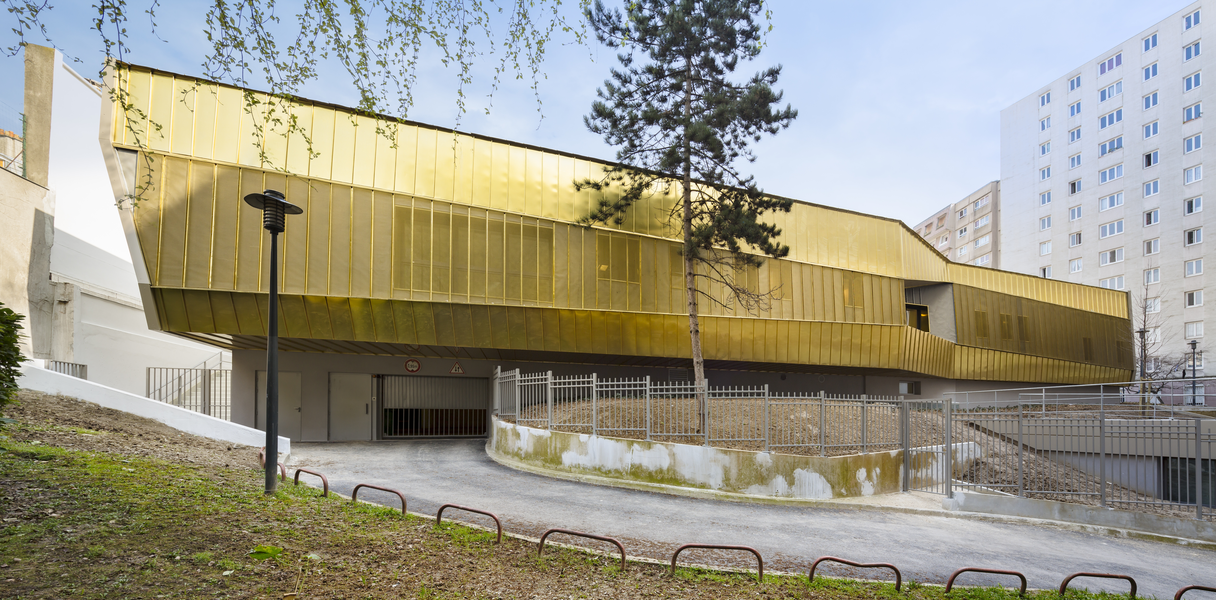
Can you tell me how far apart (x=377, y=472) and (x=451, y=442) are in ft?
24.5

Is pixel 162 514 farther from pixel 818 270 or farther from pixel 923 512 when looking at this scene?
pixel 818 270

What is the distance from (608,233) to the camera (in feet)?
72.3

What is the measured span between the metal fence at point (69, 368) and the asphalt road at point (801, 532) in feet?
39.7

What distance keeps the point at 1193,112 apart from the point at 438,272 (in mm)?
60861

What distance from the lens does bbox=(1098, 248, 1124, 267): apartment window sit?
53.9 m

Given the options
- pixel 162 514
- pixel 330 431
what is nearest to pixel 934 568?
pixel 162 514

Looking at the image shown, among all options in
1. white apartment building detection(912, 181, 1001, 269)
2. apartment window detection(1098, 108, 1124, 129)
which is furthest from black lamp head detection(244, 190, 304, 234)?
white apartment building detection(912, 181, 1001, 269)

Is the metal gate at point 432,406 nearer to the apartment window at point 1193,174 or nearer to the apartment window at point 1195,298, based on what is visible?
the apartment window at point 1195,298

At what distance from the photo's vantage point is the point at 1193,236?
48312 mm

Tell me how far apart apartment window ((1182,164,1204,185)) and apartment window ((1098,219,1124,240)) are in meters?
5.67

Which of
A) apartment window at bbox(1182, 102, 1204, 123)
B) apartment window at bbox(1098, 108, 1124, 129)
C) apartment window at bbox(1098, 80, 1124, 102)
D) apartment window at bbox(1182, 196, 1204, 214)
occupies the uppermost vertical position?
apartment window at bbox(1098, 80, 1124, 102)

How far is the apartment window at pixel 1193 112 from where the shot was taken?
158ft

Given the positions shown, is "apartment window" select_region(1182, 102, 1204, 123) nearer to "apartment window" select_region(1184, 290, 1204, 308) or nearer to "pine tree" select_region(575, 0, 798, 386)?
"apartment window" select_region(1184, 290, 1204, 308)

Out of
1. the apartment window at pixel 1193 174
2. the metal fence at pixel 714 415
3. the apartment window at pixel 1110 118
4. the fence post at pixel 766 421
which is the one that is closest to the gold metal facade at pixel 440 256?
the metal fence at pixel 714 415
